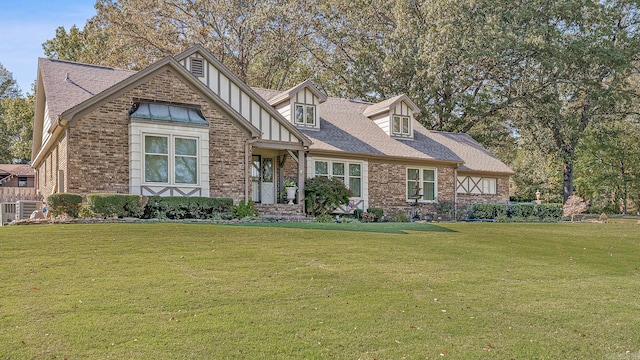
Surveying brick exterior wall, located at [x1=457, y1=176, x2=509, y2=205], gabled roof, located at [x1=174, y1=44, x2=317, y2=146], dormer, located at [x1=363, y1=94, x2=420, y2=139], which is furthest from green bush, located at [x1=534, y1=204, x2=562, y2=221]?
gabled roof, located at [x1=174, y1=44, x2=317, y2=146]

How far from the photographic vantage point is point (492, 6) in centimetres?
3262

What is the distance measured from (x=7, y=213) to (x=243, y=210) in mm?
8244

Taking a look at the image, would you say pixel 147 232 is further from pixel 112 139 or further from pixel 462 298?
pixel 462 298

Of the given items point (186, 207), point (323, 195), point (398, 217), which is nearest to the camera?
point (186, 207)

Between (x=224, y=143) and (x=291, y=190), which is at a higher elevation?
(x=224, y=143)

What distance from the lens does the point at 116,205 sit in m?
15.3

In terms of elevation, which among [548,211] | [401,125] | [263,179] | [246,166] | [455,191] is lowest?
[548,211]

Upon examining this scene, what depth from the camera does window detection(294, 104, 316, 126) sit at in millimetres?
25078

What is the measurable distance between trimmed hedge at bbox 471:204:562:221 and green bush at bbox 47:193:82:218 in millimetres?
18951

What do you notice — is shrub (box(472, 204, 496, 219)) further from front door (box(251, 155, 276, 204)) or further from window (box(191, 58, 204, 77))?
window (box(191, 58, 204, 77))

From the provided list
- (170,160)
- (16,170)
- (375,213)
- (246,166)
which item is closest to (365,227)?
(246,166)

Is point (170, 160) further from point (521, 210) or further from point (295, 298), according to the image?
point (521, 210)

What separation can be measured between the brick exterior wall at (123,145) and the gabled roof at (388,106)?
434 inches

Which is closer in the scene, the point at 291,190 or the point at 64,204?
the point at 64,204
